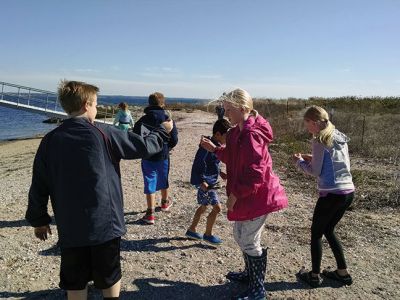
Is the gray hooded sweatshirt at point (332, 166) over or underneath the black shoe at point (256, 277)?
over

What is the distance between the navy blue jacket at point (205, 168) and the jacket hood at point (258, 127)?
138 cm

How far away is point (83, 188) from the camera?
264 centimetres

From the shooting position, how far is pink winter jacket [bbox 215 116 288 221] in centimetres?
322

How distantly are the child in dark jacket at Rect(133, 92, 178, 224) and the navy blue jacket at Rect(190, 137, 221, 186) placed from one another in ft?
2.33

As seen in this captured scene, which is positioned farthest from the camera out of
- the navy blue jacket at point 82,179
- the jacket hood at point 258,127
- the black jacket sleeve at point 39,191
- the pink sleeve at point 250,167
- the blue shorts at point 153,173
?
the blue shorts at point 153,173

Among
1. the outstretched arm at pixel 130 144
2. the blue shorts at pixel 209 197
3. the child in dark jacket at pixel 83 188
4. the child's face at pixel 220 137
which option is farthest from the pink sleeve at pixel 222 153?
the blue shorts at pixel 209 197

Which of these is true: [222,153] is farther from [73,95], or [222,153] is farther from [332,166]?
[73,95]

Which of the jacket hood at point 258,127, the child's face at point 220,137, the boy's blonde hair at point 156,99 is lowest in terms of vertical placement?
the child's face at point 220,137

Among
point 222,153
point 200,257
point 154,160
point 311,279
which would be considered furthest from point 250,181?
point 154,160

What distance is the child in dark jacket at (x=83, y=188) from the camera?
262cm

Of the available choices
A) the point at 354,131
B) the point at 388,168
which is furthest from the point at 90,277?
the point at 354,131

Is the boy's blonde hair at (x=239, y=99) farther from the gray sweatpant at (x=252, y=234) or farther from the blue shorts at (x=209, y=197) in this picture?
Result: the blue shorts at (x=209, y=197)

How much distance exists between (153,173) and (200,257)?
1543 mm

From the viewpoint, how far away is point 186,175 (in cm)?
908
